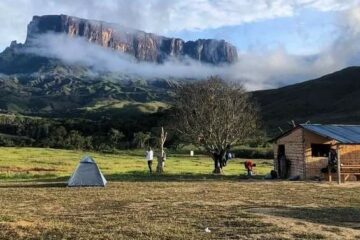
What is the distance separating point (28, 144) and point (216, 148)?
73.1 metres

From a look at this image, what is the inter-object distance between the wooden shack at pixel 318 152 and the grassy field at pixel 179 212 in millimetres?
6667

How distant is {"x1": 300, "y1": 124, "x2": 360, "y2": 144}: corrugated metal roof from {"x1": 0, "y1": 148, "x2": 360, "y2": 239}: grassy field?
7.00 m

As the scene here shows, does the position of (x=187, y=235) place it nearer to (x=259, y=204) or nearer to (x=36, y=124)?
(x=259, y=204)

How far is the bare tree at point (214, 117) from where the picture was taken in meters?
52.3

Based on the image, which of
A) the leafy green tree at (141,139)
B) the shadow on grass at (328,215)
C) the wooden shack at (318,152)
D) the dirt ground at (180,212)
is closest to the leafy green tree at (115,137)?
the leafy green tree at (141,139)

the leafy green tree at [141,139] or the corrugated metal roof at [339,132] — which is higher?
the leafy green tree at [141,139]

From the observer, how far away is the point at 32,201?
26000 millimetres

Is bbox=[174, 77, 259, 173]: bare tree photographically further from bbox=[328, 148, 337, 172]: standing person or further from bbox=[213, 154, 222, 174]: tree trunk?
bbox=[328, 148, 337, 172]: standing person

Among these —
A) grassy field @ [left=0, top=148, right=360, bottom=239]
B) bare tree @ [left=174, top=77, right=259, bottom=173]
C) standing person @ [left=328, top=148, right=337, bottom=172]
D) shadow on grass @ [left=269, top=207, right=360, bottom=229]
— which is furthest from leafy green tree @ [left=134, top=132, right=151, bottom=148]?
shadow on grass @ [left=269, top=207, right=360, bottom=229]

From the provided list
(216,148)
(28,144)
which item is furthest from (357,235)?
(28,144)

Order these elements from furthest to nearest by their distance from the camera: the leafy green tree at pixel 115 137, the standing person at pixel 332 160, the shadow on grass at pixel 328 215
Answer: the leafy green tree at pixel 115 137, the standing person at pixel 332 160, the shadow on grass at pixel 328 215

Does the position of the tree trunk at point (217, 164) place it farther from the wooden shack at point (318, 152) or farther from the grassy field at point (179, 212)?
the grassy field at point (179, 212)

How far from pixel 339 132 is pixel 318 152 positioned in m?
2.42

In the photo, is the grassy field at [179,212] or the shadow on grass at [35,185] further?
the shadow on grass at [35,185]
